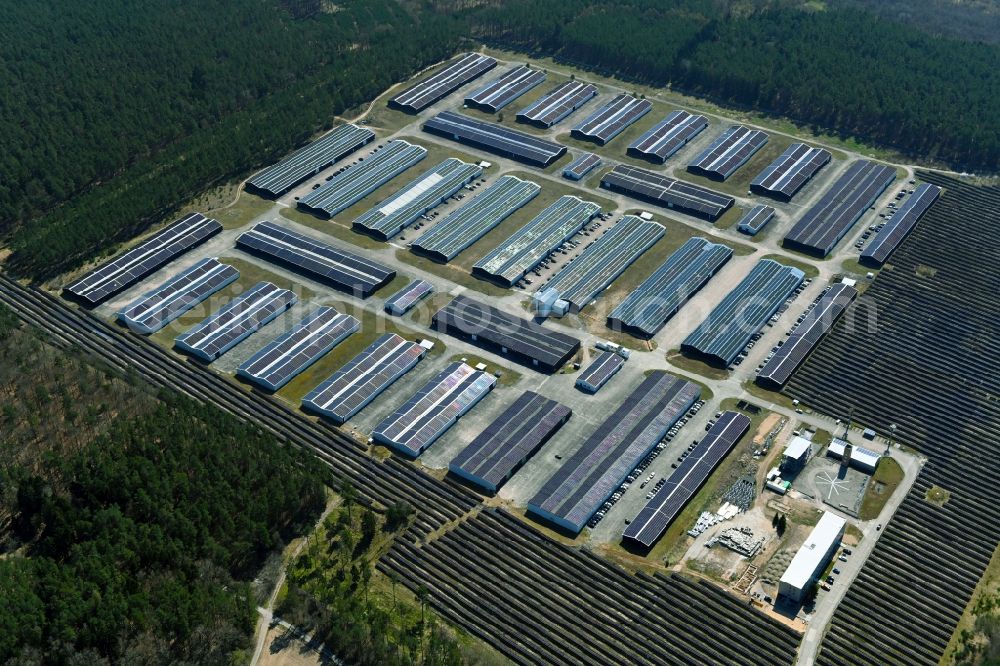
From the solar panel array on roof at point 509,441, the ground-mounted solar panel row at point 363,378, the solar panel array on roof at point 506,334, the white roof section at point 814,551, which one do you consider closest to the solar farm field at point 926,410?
the white roof section at point 814,551

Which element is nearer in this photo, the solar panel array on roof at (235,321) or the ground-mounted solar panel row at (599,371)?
the ground-mounted solar panel row at (599,371)

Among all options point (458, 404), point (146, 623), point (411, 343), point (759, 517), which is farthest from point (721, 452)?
point (146, 623)

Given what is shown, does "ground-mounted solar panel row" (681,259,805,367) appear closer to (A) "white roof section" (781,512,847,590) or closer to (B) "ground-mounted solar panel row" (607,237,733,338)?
(B) "ground-mounted solar panel row" (607,237,733,338)

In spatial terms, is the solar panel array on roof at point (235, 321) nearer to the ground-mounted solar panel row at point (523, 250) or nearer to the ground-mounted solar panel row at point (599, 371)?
the ground-mounted solar panel row at point (523, 250)

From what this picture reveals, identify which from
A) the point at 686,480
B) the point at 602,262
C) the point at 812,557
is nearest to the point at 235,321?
the point at 602,262

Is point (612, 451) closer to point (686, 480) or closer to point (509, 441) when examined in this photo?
point (686, 480)

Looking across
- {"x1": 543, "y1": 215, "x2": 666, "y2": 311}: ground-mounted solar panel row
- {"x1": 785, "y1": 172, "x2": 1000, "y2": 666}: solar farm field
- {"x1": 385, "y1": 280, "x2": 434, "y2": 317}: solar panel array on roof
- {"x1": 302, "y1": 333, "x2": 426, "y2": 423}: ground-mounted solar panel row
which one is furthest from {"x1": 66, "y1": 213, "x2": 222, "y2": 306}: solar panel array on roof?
{"x1": 785, "y1": 172, "x2": 1000, "y2": 666}: solar farm field

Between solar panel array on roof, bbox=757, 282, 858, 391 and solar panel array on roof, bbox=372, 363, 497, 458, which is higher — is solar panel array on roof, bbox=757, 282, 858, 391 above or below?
above
